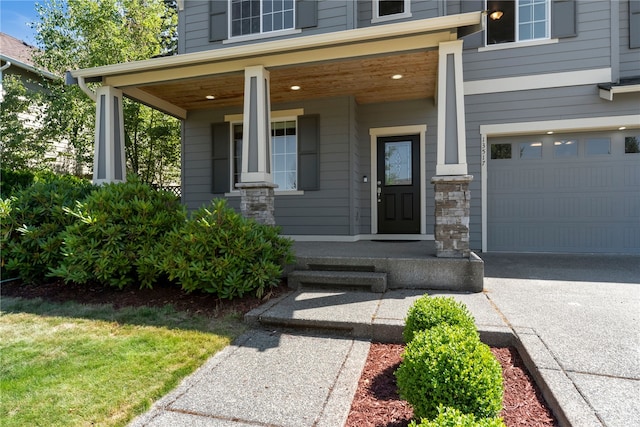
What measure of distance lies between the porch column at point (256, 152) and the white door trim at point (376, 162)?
2.41 m

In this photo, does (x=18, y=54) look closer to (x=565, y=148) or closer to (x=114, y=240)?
(x=114, y=240)

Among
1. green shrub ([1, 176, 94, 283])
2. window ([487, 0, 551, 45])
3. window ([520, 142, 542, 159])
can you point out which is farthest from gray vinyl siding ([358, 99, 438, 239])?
green shrub ([1, 176, 94, 283])

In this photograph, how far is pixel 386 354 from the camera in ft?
8.46

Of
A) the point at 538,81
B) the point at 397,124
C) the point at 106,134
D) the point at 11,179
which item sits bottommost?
the point at 11,179

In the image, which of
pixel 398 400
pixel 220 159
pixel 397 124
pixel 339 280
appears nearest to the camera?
pixel 398 400

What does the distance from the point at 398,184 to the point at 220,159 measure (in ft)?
11.2

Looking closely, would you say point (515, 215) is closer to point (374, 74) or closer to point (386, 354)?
point (374, 74)

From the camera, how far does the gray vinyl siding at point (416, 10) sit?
19.4 ft

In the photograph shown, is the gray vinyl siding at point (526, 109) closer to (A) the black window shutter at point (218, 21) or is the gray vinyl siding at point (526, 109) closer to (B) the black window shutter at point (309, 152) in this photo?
(B) the black window shutter at point (309, 152)

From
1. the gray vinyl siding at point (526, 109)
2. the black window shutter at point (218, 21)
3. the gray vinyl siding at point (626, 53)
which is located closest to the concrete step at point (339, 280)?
the gray vinyl siding at point (526, 109)

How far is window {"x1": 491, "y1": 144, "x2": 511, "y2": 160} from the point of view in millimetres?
6223

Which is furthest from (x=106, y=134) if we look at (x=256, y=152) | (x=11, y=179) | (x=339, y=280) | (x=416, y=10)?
(x=416, y=10)

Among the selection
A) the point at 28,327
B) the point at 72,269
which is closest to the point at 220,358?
the point at 28,327

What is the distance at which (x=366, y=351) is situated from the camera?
8.52ft
